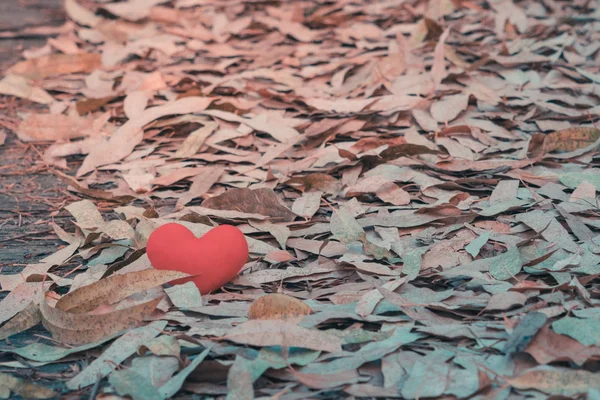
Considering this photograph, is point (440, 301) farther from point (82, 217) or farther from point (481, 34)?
point (481, 34)

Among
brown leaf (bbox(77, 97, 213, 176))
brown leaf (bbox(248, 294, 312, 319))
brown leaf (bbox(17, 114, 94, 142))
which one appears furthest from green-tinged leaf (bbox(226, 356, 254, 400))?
brown leaf (bbox(17, 114, 94, 142))

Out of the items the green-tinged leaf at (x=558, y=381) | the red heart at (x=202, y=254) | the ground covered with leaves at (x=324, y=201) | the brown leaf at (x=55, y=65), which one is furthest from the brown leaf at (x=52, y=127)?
the green-tinged leaf at (x=558, y=381)

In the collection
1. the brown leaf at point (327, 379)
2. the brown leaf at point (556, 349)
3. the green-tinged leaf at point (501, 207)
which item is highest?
the brown leaf at point (556, 349)

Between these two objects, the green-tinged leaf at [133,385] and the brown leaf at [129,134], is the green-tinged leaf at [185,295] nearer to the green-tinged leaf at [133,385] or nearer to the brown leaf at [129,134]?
the green-tinged leaf at [133,385]

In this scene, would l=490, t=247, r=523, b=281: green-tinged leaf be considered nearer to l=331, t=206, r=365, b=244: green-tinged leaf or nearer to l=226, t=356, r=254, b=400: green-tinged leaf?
l=331, t=206, r=365, b=244: green-tinged leaf

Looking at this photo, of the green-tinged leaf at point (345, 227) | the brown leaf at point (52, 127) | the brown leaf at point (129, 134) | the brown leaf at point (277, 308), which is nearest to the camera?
the brown leaf at point (277, 308)

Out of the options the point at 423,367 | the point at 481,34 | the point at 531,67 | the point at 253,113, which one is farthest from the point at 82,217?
the point at 481,34
